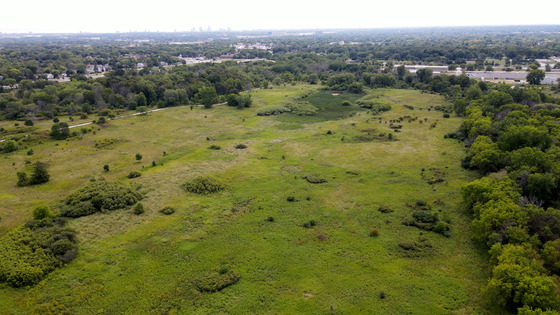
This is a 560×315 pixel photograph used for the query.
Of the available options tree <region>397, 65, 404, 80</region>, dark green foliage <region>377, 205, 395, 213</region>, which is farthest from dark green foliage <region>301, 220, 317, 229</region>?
tree <region>397, 65, 404, 80</region>

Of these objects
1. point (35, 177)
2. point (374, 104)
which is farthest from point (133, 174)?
point (374, 104)

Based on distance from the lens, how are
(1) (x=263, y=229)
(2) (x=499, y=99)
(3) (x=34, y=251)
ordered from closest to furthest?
(3) (x=34, y=251), (1) (x=263, y=229), (2) (x=499, y=99)

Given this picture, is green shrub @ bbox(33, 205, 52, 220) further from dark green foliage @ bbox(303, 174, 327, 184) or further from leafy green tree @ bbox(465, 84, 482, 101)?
leafy green tree @ bbox(465, 84, 482, 101)

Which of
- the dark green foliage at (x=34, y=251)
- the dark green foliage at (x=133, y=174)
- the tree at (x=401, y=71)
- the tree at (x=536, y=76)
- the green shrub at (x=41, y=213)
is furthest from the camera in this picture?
the tree at (x=401, y=71)

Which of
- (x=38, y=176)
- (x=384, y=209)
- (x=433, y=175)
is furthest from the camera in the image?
(x=433, y=175)

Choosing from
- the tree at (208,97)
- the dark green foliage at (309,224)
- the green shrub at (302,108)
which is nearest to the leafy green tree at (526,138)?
the dark green foliage at (309,224)

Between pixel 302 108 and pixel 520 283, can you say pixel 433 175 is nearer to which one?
pixel 520 283

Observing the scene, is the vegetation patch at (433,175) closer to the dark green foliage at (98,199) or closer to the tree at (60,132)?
the dark green foliage at (98,199)
